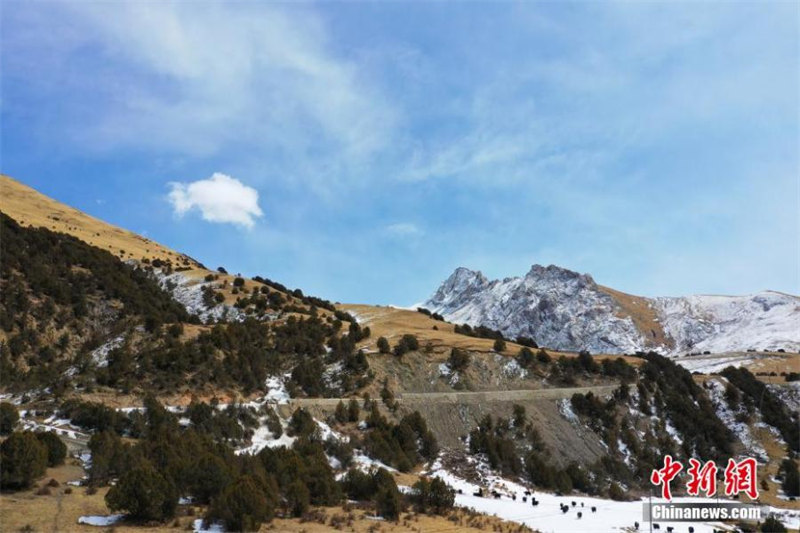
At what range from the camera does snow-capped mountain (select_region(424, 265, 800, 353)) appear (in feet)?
507

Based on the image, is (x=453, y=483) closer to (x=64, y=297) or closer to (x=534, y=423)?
(x=534, y=423)

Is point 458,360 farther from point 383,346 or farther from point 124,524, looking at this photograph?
point 124,524

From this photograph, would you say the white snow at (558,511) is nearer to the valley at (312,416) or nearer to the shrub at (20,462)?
the valley at (312,416)

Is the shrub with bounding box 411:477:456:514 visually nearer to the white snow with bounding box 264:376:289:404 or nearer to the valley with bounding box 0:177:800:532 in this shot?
the valley with bounding box 0:177:800:532

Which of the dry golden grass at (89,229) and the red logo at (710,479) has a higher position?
the dry golden grass at (89,229)

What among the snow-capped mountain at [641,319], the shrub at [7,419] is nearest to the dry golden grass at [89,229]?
the shrub at [7,419]

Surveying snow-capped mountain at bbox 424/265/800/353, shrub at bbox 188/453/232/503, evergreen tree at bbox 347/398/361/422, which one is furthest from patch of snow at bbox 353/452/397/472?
snow-capped mountain at bbox 424/265/800/353

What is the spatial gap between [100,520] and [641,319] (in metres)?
183

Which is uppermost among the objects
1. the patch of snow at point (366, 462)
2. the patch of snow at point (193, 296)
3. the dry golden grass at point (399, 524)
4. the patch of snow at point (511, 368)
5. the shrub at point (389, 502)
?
the patch of snow at point (193, 296)

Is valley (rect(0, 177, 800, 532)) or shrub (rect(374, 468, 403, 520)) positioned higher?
valley (rect(0, 177, 800, 532))

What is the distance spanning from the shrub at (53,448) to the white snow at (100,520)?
7.46 metres

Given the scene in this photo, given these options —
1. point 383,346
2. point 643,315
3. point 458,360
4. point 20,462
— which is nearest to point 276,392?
point 383,346

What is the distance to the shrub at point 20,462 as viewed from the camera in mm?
21172

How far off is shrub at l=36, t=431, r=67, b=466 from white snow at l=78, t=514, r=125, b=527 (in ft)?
24.5
